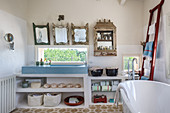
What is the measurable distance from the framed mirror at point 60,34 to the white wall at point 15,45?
75 cm

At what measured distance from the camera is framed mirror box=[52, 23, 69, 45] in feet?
9.23

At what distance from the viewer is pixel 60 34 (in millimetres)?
2834

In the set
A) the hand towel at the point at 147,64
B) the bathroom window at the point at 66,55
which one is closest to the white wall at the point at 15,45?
the bathroom window at the point at 66,55

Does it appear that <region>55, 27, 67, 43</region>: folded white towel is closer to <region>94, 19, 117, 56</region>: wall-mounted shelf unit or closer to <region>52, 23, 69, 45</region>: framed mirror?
<region>52, 23, 69, 45</region>: framed mirror

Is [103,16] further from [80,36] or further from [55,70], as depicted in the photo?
[55,70]

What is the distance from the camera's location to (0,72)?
206cm

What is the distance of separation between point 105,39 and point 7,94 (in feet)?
7.78

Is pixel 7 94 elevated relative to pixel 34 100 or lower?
elevated

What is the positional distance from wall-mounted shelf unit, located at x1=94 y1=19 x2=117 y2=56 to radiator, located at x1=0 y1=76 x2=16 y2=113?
1910 mm

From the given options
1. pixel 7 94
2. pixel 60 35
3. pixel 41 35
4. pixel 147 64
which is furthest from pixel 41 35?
pixel 147 64

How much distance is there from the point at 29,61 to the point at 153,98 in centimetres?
279

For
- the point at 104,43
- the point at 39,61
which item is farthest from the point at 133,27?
the point at 39,61

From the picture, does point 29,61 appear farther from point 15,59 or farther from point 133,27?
point 133,27

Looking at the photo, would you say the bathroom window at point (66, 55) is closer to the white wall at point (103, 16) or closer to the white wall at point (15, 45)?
the white wall at point (103, 16)
